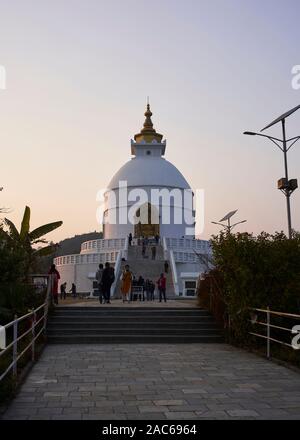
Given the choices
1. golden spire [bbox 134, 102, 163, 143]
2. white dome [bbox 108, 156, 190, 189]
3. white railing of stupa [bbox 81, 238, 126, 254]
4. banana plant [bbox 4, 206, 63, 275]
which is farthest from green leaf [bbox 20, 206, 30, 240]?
golden spire [bbox 134, 102, 163, 143]

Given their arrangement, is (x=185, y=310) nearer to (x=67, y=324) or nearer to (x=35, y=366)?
(x=67, y=324)

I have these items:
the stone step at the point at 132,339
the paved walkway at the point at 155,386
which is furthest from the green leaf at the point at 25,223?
the paved walkway at the point at 155,386

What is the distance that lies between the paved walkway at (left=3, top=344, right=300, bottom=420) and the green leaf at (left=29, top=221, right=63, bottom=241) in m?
7.88

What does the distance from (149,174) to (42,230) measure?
33.8m

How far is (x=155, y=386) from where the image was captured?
8.10 meters

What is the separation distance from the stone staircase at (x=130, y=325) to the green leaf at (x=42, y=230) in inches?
170

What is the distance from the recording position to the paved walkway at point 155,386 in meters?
6.46

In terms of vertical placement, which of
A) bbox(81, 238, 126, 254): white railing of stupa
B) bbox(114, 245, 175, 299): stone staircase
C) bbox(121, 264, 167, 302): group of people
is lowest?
bbox(121, 264, 167, 302): group of people

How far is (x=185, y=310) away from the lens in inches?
621

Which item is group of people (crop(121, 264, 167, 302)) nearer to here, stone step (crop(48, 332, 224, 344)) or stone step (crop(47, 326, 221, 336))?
stone step (crop(47, 326, 221, 336))

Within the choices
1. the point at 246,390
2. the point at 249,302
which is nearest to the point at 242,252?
the point at 249,302

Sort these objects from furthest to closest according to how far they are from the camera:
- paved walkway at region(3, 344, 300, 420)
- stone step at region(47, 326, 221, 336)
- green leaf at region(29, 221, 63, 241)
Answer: green leaf at region(29, 221, 63, 241) → stone step at region(47, 326, 221, 336) → paved walkway at region(3, 344, 300, 420)

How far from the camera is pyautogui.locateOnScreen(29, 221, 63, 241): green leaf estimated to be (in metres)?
19.3

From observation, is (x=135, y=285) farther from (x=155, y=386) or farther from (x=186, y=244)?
(x=155, y=386)
